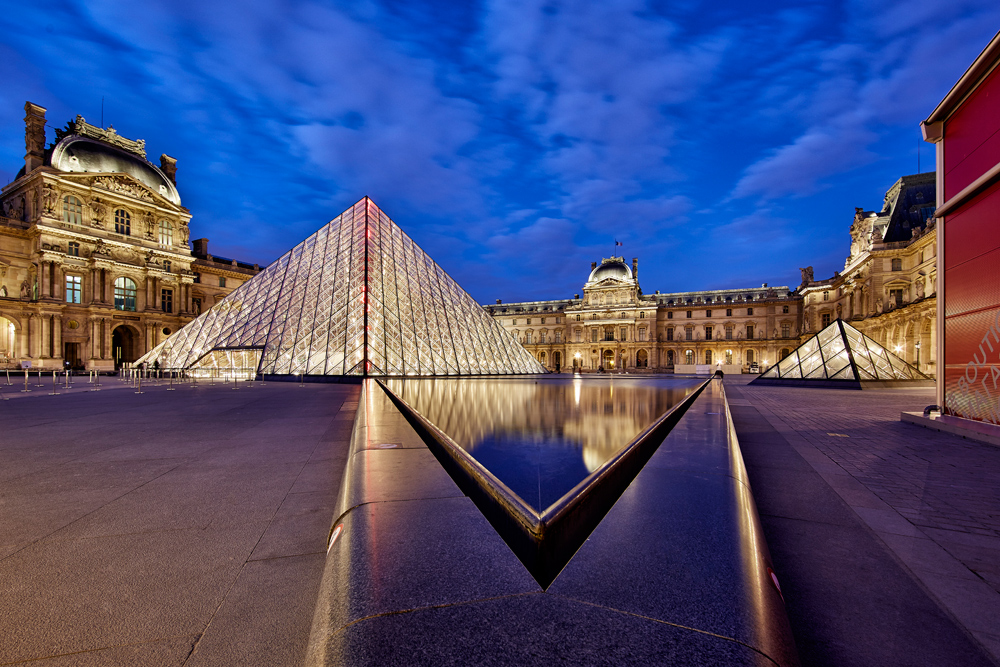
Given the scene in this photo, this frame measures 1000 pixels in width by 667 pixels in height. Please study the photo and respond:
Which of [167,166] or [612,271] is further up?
[167,166]

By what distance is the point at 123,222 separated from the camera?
3169cm

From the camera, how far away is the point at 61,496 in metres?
2.50

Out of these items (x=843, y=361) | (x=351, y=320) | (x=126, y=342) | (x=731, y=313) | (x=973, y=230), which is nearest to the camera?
(x=973, y=230)

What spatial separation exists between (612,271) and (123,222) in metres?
46.6

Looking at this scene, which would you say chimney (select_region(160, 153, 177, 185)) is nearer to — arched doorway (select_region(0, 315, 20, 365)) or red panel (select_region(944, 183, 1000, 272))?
arched doorway (select_region(0, 315, 20, 365))

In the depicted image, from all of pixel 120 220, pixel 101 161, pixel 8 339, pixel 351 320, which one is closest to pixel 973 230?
pixel 351 320

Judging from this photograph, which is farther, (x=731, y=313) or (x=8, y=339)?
(x=731, y=313)

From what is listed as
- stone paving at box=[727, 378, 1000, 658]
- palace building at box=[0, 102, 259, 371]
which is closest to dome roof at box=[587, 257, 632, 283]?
palace building at box=[0, 102, 259, 371]

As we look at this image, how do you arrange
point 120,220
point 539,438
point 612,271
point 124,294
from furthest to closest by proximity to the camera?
1. point 612,271
2. point 124,294
3. point 120,220
4. point 539,438

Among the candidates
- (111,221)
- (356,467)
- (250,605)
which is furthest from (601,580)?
(111,221)

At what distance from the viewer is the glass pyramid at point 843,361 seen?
57.3 feet

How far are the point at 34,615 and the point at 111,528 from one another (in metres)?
0.82

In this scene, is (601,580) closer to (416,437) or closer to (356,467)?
(356,467)

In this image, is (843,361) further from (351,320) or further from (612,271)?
(612,271)
